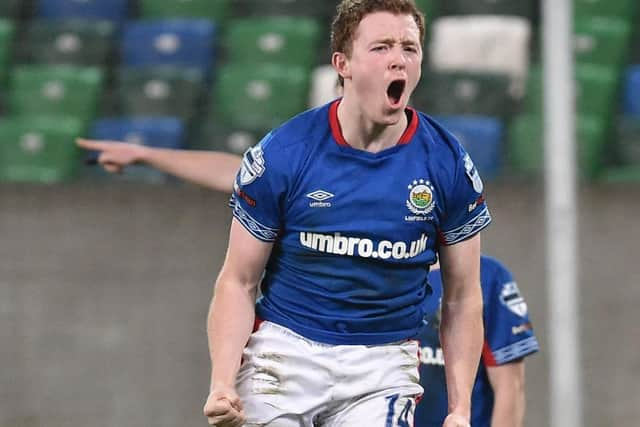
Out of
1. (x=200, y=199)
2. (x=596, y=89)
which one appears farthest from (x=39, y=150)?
(x=596, y=89)

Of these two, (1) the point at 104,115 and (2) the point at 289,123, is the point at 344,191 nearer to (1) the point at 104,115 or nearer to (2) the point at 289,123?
(2) the point at 289,123

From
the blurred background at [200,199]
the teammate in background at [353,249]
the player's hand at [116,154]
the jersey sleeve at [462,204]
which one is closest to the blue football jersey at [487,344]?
the teammate in background at [353,249]

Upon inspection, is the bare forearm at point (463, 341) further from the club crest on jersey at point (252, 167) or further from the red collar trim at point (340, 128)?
the club crest on jersey at point (252, 167)

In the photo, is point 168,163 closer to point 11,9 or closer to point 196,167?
point 196,167

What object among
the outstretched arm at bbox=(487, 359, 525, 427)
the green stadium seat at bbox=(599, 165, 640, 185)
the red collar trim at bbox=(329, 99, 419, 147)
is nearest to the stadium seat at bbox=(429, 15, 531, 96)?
the green stadium seat at bbox=(599, 165, 640, 185)

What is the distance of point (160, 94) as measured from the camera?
6.70m

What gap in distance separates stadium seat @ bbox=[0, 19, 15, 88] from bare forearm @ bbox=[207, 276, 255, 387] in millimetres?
4495

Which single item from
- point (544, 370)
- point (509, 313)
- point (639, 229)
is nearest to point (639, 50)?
point (639, 229)

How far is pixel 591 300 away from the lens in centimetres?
551

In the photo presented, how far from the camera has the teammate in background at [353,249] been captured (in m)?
2.64

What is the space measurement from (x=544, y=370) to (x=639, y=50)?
1.90 m

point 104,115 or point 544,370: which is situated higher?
point 104,115

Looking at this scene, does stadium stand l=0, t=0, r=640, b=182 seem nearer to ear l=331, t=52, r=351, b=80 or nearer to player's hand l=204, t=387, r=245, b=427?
ear l=331, t=52, r=351, b=80

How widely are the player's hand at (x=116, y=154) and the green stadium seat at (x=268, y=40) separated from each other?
3.30 metres
